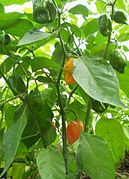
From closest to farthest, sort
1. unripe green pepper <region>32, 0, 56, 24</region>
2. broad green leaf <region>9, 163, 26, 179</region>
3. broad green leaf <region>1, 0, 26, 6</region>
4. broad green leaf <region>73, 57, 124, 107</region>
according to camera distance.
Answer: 1. broad green leaf <region>73, 57, 124, 107</region>
2. unripe green pepper <region>32, 0, 56, 24</region>
3. broad green leaf <region>1, 0, 26, 6</region>
4. broad green leaf <region>9, 163, 26, 179</region>

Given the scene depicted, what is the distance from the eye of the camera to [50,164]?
2.16 ft

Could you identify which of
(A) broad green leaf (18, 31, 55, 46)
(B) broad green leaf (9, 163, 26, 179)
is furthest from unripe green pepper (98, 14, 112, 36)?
(B) broad green leaf (9, 163, 26, 179)

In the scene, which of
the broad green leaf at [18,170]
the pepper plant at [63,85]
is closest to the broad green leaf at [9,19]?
the pepper plant at [63,85]

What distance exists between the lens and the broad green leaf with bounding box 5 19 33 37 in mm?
749

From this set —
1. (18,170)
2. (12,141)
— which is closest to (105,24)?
(12,141)

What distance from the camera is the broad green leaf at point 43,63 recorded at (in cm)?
71

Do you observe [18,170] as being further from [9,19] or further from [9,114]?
[9,19]

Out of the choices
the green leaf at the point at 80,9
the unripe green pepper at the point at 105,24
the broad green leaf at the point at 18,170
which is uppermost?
the green leaf at the point at 80,9

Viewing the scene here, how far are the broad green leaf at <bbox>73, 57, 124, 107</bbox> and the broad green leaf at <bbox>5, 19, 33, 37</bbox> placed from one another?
0.55ft

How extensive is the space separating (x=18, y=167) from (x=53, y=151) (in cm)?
32

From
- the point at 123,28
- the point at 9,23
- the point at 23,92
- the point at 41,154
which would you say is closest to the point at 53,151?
the point at 41,154

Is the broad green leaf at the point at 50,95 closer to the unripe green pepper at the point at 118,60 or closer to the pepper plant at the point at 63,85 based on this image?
the pepper plant at the point at 63,85

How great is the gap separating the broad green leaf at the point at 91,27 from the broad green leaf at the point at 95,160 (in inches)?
11.3

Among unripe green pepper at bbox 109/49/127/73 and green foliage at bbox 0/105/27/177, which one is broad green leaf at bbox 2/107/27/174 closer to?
green foliage at bbox 0/105/27/177
